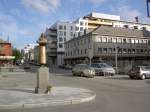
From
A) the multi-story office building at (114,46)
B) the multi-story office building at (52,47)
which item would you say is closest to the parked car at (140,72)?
the multi-story office building at (114,46)

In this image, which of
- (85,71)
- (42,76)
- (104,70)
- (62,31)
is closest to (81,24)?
(62,31)

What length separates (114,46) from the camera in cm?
7888

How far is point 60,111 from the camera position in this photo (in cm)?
1120

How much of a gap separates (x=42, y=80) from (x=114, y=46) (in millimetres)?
64114

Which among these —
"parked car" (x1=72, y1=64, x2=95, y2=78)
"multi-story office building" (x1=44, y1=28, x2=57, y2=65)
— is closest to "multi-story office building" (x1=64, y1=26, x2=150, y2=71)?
"multi-story office building" (x1=44, y1=28, x2=57, y2=65)

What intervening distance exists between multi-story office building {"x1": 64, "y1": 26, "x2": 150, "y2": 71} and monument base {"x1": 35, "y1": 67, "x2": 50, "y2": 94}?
57.3m

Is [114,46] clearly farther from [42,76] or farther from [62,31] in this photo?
[42,76]

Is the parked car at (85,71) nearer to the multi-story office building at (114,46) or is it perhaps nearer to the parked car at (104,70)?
the parked car at (104,70)

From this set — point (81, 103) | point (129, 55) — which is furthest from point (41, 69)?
point (129, 55)

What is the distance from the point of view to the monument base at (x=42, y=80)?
16.1 m

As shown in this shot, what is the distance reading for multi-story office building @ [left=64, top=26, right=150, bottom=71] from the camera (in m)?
76.9

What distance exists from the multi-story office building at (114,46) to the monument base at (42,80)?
188ft

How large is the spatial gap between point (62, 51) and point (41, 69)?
9930cm

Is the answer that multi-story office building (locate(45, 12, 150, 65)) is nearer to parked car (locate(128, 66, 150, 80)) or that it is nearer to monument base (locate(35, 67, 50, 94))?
parked car (locate(128, 66, 150, 80))
